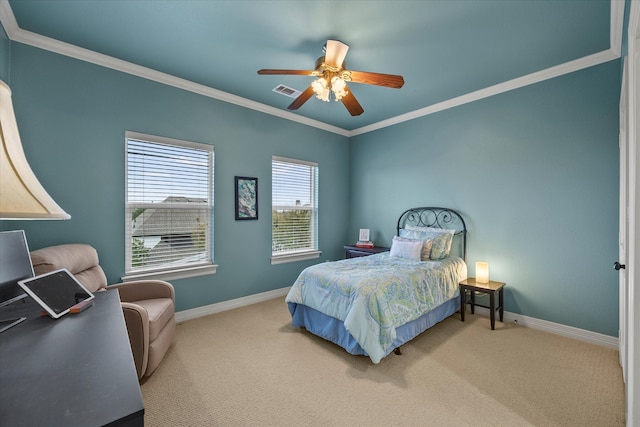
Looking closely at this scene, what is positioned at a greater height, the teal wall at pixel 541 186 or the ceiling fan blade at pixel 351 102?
the ceiling fan blade at pixel 351 102

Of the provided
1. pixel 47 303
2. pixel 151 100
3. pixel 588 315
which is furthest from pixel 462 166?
pixel 47 303

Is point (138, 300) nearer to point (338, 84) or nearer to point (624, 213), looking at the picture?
point (338, 84)

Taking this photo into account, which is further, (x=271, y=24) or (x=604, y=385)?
Result: (x=271, y=24)

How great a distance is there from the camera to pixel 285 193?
14.5 feet

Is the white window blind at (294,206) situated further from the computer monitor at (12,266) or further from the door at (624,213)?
the door at (624,213)

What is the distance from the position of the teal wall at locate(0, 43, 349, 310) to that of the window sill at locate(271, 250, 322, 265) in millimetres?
94

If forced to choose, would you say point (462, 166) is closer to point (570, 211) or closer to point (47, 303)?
point (570, 211)

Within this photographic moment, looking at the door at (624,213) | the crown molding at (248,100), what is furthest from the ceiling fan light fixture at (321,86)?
the door at (624,213)

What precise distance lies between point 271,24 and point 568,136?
3.22 m

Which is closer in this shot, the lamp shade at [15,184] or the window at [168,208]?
the lamp shade at [15,184]

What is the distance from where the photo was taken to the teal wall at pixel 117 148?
2.55m

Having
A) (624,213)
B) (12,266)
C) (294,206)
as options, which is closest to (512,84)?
(624,213)

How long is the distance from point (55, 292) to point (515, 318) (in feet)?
13.8

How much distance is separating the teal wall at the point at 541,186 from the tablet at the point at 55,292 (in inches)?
157
